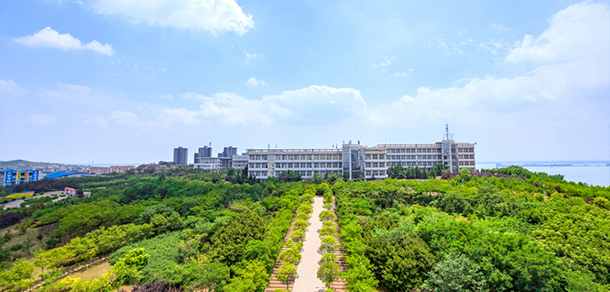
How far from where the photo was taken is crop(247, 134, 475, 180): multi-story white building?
45000 mm

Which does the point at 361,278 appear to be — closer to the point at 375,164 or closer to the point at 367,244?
the point at 367,244

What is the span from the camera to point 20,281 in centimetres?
1284

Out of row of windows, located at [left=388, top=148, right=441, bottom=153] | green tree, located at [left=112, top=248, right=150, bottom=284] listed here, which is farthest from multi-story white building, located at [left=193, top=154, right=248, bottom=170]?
green tree, located at [left=112, top=248, right=150, bottom=284]

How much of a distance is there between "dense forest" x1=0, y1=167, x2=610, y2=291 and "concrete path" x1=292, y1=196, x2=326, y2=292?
164cm

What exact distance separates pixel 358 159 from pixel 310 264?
31.4 metres

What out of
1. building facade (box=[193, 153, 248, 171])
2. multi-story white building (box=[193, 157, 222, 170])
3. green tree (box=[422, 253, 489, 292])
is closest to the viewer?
green tree (box=[422, 253, 489, 292])

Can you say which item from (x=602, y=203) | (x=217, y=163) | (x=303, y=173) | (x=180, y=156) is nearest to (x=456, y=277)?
(x=602, y=203)

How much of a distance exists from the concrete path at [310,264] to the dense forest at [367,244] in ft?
5.39

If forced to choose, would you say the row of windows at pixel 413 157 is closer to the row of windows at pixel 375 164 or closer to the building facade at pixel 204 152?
the row of windows at pixel 375 164

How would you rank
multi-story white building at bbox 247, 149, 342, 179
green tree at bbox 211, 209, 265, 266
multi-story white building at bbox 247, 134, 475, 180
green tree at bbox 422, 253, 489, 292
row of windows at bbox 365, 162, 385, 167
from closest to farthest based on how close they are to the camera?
green tree at bbox 422, 253, 489, 292 < green tree at bbox 211, 209, 265, 266 < multi-story white building at bbox 247, 134, 475, 180 < row of windows at bbox 365, 162, 385, 167 < multi-story white building at bbox 247, 149, 342, 179

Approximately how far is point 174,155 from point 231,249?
104 metres

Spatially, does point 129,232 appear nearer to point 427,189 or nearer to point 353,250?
point 353,250

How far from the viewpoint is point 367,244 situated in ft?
46.6

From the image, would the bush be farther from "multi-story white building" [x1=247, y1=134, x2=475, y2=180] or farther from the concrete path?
"multi-story white building" [x1=247, y1=134, x2=475, y2=180]
